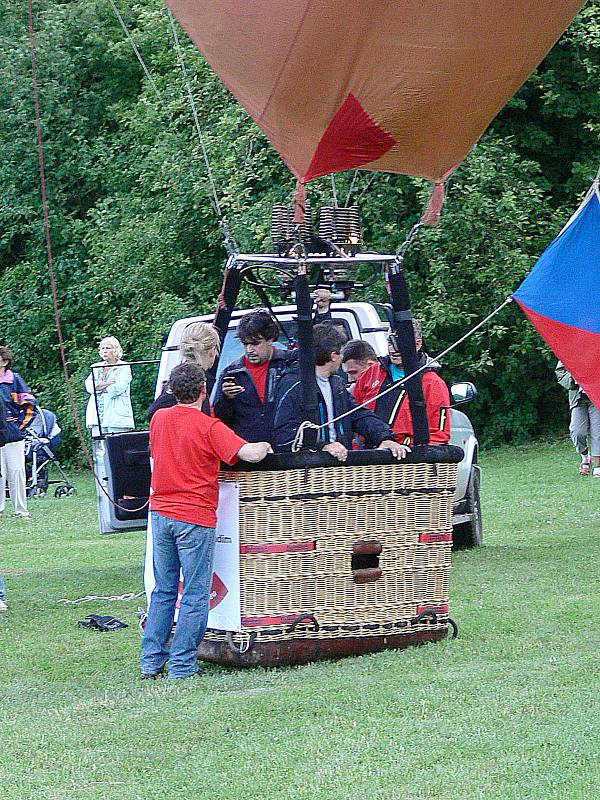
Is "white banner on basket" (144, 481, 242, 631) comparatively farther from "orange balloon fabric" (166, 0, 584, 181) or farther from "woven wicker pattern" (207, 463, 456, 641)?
"orange balloon fabric" (166, 0, 584, 181)

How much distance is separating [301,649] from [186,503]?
1.03 meters

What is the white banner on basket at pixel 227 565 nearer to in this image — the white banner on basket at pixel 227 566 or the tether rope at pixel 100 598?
the white banner on basket at pixel 227 566

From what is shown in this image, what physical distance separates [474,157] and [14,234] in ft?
37.5

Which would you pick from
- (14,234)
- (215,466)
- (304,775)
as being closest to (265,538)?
(215,466)

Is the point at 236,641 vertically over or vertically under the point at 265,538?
under

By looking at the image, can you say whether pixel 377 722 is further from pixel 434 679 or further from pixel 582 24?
pixel 582 24

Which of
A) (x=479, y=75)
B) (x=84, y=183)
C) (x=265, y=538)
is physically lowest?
(x=265, y=538)

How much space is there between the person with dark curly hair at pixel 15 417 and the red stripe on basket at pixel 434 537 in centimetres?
693

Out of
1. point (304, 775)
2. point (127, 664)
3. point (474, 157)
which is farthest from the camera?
point (474, 157)

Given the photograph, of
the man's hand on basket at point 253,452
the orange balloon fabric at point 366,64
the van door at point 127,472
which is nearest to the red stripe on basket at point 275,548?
the man's hand on basket at point 253,452

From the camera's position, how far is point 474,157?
21.0m

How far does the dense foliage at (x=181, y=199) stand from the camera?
21312 mm

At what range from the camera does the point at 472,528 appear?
12062 mm

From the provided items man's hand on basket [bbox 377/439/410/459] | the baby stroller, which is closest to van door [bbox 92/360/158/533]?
man's hand on basket [bbox 377/439/410/459]
